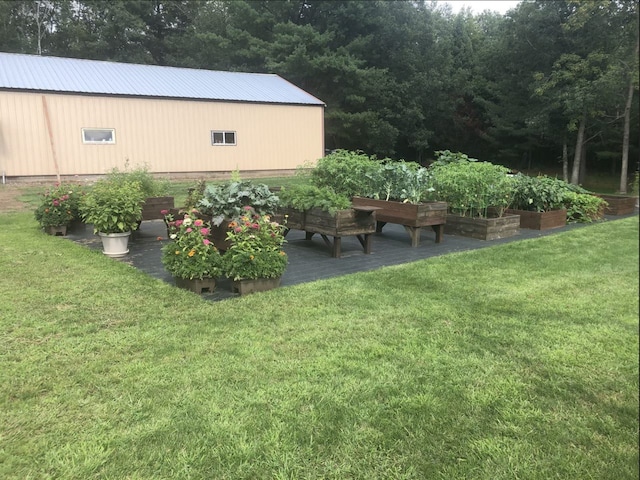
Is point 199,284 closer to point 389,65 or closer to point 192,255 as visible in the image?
point 192,255

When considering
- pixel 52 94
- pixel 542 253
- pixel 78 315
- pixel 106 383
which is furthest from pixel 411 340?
pixel 52 94

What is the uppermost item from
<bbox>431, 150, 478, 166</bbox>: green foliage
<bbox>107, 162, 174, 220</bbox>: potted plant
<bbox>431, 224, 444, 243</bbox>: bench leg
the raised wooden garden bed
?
<bbox>431, 150, 478, 166</bbox>: green foliage

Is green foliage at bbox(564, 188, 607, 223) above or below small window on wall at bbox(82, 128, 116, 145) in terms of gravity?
below

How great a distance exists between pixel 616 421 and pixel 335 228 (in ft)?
12.7

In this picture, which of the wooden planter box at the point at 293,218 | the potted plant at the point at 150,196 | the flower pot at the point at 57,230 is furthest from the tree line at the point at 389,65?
the flower pot at the point at 57,230

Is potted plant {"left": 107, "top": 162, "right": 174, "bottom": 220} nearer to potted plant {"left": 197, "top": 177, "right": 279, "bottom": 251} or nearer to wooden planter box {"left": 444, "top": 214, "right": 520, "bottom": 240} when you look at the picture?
potted plant {"left": 197, "top": 177, "right": 279, "bottom": 251}

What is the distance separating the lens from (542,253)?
613 centimetres

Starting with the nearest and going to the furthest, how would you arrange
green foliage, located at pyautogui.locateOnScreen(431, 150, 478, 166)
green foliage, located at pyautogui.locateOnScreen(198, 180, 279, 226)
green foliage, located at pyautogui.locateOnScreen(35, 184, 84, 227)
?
green foliage, located at pyautogui.locateOnScreen(198, 180, 279, 226) < green foliage, located at pyautogui.locateOnScreen(35, 184, 84, 227) < green foliage, located at pyautogui.locateOnScreen(431, 150, 478, 166)

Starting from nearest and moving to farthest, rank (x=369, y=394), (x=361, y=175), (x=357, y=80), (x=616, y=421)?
(x=616, y=421)
(x=369, y=394)
(x=361, y=175)
(x=357, y=80)

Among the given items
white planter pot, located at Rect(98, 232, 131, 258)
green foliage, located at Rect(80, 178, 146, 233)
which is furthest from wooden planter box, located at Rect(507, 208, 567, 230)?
white planter pot, located at Rect(98, 232, 131, 258)

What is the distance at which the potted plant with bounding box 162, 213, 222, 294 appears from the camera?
4.29 meters

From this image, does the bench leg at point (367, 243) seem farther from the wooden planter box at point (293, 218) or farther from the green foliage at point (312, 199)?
the wooden planter box at point (293, 218)

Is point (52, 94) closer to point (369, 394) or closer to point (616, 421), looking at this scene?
point (369, 394)

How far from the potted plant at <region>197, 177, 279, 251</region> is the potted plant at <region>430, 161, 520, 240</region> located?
3.35 m
